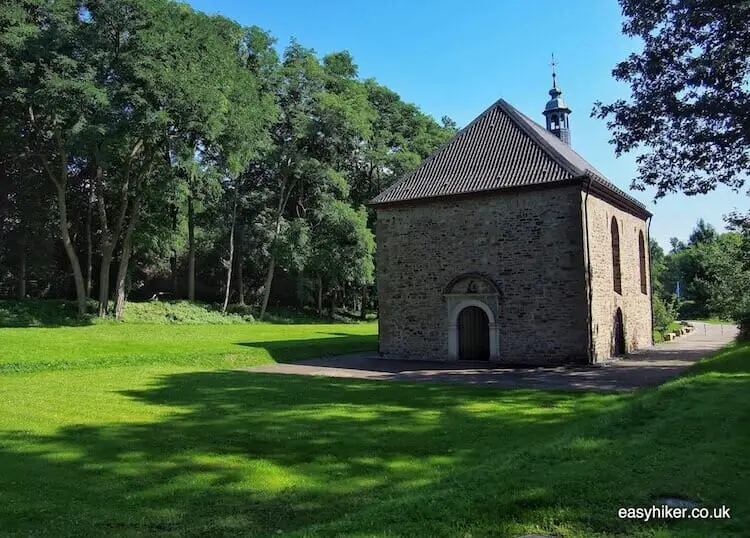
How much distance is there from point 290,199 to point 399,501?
40483 millimetres

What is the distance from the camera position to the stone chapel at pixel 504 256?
18078 mm

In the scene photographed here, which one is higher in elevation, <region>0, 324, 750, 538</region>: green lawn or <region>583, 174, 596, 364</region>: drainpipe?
<region>583, 174, 596, 364</region>: drainpipe

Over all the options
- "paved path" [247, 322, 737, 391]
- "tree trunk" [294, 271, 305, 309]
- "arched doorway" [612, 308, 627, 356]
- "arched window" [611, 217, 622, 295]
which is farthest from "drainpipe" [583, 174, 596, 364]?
"tree trunk" [294, 271, 305, 309]

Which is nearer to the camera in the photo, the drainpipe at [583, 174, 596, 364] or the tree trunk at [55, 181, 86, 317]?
the drainpipe at [583, 174, 596, 364]

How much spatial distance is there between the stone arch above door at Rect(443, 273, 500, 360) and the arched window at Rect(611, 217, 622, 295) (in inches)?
231

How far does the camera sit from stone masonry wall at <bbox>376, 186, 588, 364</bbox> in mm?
18000

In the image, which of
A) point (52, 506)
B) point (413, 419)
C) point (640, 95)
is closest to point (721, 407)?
point (413, 419)

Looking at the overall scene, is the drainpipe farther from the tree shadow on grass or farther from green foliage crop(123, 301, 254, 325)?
green foliage crop(123, 301, 254, 325)

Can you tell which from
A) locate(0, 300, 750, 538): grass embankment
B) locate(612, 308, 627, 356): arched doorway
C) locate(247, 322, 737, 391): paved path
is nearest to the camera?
locate(0, 300, 750, 538): grass embankment

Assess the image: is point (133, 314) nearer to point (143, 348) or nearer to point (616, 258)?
point (143, 348)

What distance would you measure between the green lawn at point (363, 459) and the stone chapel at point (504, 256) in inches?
228

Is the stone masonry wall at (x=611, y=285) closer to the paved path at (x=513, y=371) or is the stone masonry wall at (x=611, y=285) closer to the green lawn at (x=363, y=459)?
the paved path at (x=513, y=371)

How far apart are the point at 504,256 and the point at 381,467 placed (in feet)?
44.5

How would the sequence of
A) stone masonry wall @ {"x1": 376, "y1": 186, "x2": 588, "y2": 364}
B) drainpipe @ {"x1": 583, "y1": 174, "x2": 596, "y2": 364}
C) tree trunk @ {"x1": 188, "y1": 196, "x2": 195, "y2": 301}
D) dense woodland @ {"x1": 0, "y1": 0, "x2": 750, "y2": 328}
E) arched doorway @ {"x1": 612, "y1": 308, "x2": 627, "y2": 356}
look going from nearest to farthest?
drainpipe @ {"x1": 583, "y1": 174, "x2": 596, "y2": 364} → stone masonry wall @ {"x1": 376, "y1": 186, "x2": 588, "y2": 364} → arched doorway @ {"x1": 612, "y1": 308, "x2": 627, "y2": 356} → dense woodland @ {"x1": 0, "y1": 0, "x2": 750, "y2": 328} → tree trunk @ {"x1": 188, "y1": 196, "x2": 195, "y2": 301}
